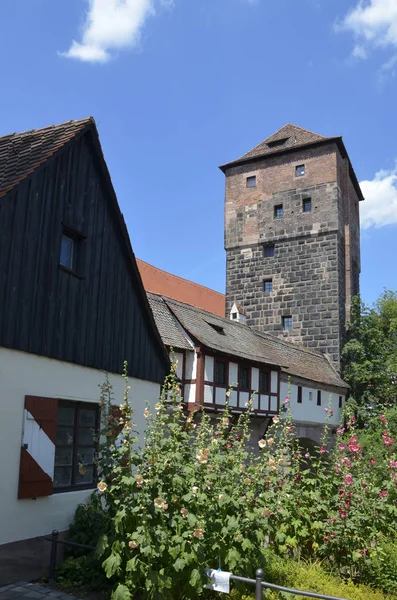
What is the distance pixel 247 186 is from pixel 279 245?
4251mm

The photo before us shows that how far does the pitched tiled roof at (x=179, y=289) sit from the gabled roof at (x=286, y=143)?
29.1ft

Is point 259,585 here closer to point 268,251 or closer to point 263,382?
point 263,382

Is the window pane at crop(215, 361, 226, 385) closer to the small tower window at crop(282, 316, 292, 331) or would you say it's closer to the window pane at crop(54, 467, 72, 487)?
the small tower window at crop(282, 316, 292, 331)

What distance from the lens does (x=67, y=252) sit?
29.8 feet

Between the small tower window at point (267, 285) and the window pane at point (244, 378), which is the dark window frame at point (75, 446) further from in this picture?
the small tower window at point (267, 285)

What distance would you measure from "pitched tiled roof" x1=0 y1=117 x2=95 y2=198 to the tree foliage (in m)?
23.8

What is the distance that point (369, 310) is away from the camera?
3262cm

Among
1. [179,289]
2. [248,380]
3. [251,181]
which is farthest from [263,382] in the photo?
[179,289]

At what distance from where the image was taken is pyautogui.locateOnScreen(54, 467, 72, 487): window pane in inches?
328

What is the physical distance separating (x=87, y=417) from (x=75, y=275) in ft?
7.16

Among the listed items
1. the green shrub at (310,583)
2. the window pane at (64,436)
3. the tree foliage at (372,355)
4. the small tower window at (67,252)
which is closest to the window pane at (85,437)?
the window pane at (64,436)

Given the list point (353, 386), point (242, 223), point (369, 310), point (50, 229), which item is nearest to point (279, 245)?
point (242, 223)

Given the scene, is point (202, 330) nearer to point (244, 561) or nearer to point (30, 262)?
point (30, 262)

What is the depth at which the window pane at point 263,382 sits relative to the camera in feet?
76.3
